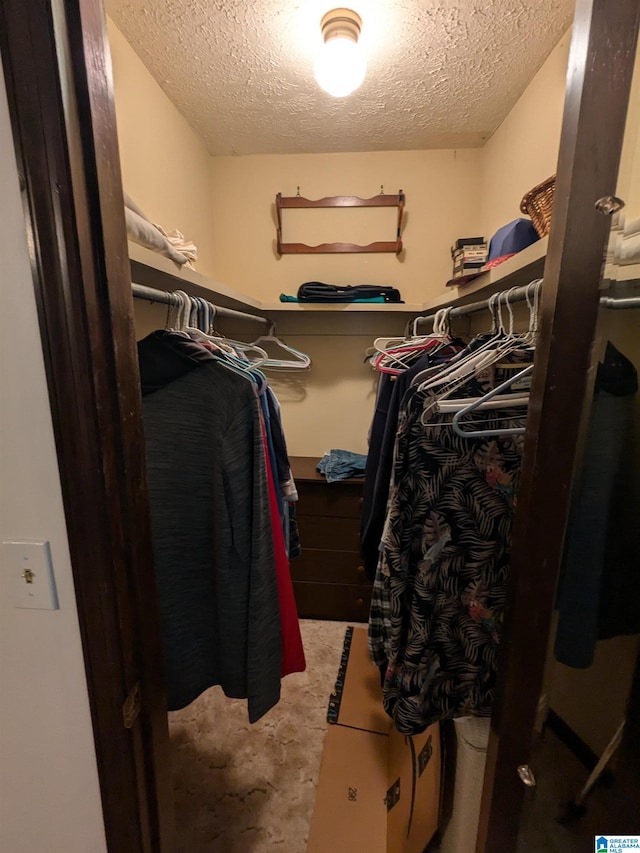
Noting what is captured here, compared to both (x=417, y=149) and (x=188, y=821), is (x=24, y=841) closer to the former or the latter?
(x=188, y=821)

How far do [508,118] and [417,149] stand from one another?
0.46 meters

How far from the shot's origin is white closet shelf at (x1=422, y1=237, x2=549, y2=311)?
84 cm

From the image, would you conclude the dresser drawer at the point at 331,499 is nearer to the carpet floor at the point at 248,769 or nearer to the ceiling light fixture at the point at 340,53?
the carpet floor at the point at 248,769

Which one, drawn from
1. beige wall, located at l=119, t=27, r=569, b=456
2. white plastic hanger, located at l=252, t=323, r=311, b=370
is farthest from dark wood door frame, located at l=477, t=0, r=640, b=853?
beige wall, located at l=119, t=27, r=569, b=456

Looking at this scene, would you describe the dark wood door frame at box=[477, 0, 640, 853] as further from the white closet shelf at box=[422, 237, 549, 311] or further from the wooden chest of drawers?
the wooden chest of drawers

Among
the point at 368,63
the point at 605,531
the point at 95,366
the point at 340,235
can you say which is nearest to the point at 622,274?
the point at 605,531

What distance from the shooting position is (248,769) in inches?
51.1

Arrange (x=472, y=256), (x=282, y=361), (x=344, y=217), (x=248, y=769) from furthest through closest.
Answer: (x=344, y=217)
(x=282, y=361)
(x=472, y=256)
(x=248, y=769)

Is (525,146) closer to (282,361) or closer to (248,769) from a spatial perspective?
(282,361)

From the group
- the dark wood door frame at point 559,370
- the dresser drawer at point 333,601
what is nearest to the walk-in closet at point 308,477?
the dark wood door frame at point 559,370

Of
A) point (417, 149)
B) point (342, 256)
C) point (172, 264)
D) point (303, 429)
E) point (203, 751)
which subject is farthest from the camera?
point (303, 429)

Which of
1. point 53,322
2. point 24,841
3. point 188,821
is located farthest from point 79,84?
point 188,821

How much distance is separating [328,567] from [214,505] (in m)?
1.29

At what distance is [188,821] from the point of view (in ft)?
3.75
